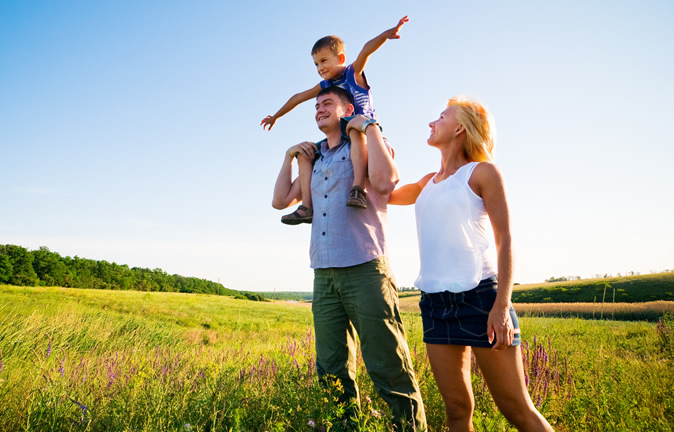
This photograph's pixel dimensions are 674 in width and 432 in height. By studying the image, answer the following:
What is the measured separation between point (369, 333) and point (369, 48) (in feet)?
8.59

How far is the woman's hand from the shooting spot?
1.89m

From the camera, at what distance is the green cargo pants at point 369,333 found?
2.44 meters

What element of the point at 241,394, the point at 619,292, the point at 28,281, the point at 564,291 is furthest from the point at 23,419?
the point at 28,281

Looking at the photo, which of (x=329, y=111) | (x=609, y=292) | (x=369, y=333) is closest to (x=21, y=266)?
(x=329, y=111)

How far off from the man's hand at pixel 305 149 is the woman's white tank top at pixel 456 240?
50.3 inches

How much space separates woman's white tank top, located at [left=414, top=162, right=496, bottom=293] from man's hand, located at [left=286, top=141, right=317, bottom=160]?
4.19ft

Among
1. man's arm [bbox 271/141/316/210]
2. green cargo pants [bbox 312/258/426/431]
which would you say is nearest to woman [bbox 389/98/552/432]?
green cargo pants [bbox 312/258/426/431]

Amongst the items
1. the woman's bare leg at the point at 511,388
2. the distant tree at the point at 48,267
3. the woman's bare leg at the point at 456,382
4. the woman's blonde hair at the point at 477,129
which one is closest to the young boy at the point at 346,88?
the woman's blonde hair at the point at 477,129

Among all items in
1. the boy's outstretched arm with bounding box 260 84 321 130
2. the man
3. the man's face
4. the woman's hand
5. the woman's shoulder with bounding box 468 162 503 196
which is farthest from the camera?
the boy's outstretched arm with bounding box 260 84 321 130

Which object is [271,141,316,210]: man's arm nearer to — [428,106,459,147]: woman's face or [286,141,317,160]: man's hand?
[286,141,317,160]: man's hand

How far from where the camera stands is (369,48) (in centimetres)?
350

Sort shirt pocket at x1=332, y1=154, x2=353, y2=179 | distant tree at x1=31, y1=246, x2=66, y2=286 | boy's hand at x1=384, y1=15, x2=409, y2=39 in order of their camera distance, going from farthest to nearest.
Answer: distant tree at x1=31, y1=246, x2=66, y2=286, boy's hand at x1=384, y1=15, x2=409, y2=39, shirt pocket at x1=332, y1=154, x2=353, y2=179

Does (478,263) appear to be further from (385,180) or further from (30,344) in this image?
(30,344)

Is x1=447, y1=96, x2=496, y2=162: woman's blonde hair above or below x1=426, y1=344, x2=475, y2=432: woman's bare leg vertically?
above
